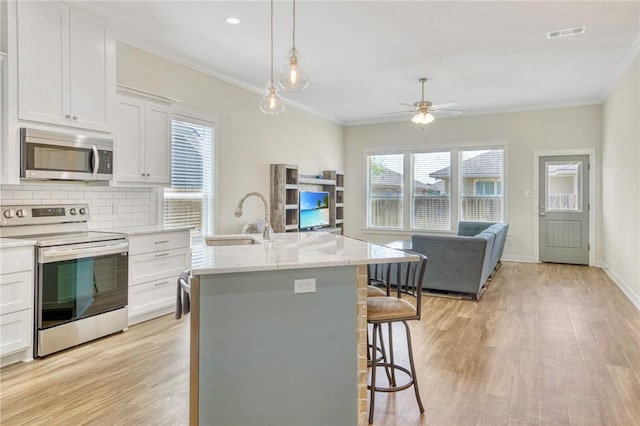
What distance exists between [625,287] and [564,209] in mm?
2504

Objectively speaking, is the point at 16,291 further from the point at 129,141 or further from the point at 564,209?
the point at 564,209

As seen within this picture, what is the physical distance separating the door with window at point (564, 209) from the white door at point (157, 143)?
21.9 ft

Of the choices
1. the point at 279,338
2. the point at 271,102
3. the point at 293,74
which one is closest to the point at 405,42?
the point at 271,102

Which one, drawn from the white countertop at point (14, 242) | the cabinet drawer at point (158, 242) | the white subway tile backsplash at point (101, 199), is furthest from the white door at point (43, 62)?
the cabinet drawer at point (158, 242)

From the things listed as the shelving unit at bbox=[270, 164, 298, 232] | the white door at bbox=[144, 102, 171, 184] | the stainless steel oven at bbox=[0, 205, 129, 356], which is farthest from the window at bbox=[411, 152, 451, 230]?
the stainless steel oven at bbox=[0, 205, 129, 356]

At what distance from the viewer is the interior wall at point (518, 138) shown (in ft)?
23.9

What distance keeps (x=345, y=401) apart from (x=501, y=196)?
A: 691 centimetres

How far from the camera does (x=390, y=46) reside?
15.1 ft

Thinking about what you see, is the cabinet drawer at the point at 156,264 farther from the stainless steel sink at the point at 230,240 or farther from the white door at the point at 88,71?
the white door at the point at 88,71

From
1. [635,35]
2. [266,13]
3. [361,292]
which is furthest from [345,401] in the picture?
[635,35]

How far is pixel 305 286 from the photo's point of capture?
2.05m

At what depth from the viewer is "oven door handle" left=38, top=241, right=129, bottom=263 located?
3.11m

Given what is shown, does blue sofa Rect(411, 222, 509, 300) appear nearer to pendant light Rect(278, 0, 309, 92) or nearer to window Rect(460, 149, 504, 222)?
pendant light Rect(278, 0, 309, 92)

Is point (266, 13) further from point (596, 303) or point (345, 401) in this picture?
point (596, 303)
